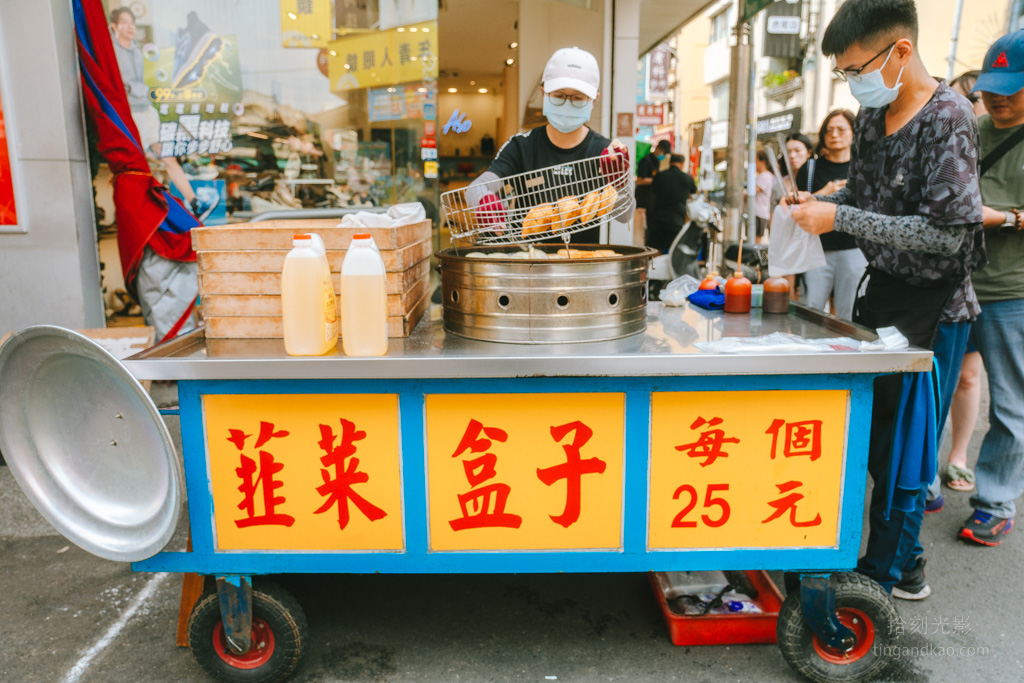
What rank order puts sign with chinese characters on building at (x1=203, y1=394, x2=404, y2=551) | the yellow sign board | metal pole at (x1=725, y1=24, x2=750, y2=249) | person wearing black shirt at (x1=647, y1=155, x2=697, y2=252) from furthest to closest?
person wearing black shirt at (x1=647, y1=155, x2=697, y2=252)
metal pole at (x1=725, y1=24, x2=750, y2=249)
the yellow sign board
sign with chinese characters on building at (x1=203, y1=394, x2=404, y2=551)

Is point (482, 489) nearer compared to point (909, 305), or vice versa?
point (482, 489)

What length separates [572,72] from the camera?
8.26 ft

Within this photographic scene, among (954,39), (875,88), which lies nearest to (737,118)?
(954,39)

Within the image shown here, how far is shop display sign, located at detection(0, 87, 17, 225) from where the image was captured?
428cm

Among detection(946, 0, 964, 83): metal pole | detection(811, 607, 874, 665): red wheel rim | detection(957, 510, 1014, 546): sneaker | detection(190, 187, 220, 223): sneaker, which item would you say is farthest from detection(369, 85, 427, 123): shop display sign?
detection(946, 0, 964, 83): metal pole

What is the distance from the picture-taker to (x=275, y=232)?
2.06m

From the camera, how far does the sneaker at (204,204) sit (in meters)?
5.05

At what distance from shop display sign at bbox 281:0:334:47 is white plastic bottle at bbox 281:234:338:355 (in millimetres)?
3863

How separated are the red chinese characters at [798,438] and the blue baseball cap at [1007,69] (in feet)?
5.06

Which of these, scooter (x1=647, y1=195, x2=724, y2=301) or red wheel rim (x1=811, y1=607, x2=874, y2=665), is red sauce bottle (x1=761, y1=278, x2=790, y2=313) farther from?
scooter (x1=647, y1=195, x2=724, y2=301)

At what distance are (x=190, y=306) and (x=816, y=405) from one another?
396cm

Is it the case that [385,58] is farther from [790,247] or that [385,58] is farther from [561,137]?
[790,247]

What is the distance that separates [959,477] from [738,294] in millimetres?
1931

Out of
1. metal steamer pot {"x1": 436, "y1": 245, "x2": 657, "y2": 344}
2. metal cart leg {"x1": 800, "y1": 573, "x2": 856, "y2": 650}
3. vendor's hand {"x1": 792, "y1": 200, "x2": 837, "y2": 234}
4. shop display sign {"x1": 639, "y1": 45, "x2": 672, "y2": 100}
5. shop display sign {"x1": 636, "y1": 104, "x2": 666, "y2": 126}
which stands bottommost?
metal cart leg {"x1": 800, "y1": 573, "x2": 856, "y2": 650}
